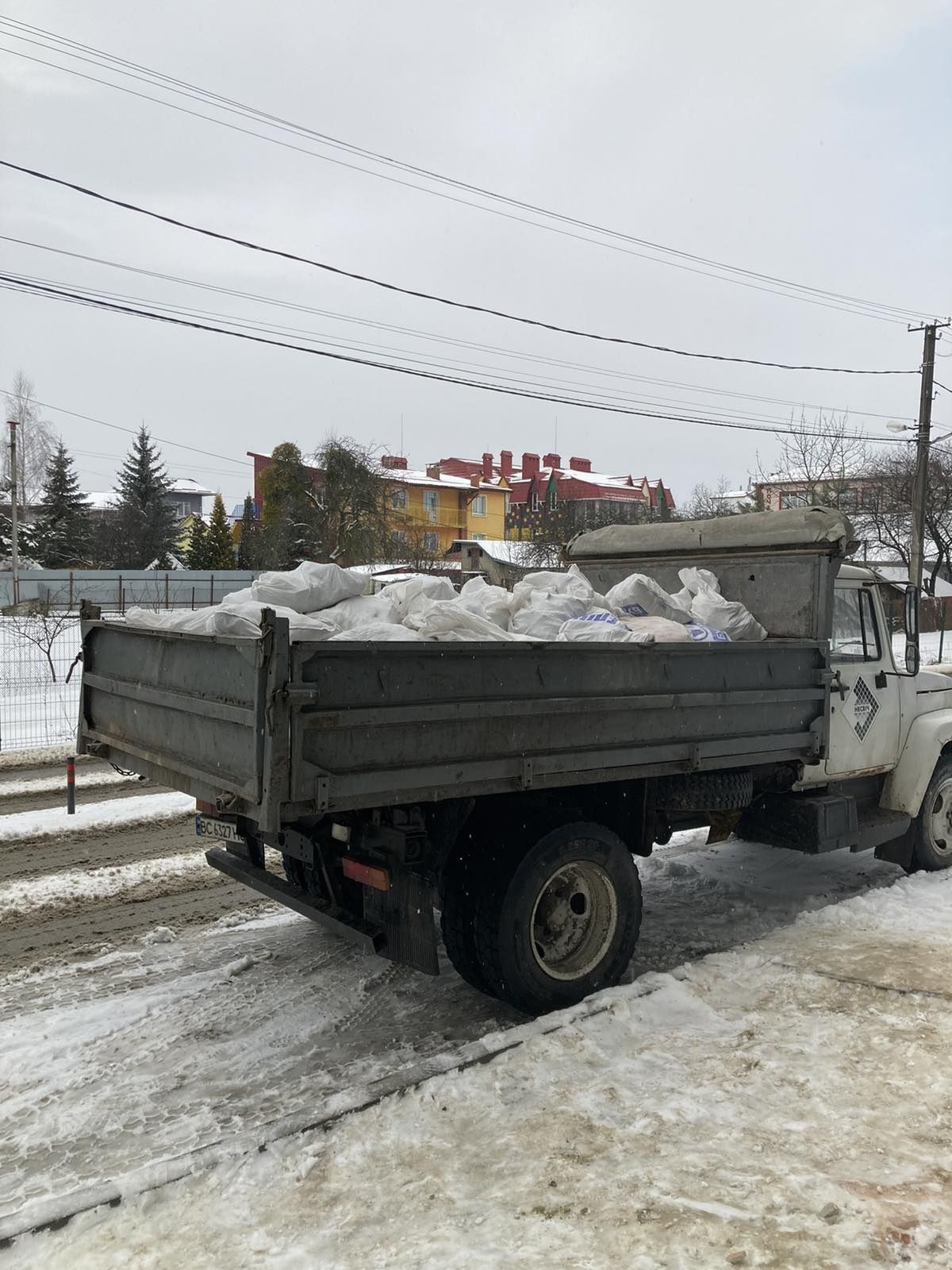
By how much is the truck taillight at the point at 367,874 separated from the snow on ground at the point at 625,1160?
0.83 meters

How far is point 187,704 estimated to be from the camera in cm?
418

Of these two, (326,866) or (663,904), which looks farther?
(663,904)

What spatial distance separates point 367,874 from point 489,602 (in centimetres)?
190

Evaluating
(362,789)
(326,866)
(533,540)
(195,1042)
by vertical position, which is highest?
(533,540)

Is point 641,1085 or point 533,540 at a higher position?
point 533,540

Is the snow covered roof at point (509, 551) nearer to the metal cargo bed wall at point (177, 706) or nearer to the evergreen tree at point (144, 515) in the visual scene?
the evergreen tree at point (144, 515)

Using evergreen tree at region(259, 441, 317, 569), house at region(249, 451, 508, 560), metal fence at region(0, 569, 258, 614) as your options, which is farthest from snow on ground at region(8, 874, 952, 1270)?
house at region(249, 451, 508, 560)

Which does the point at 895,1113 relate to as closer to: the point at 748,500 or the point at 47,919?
the point at 47,919

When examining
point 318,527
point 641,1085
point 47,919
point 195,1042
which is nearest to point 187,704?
point 195,1042

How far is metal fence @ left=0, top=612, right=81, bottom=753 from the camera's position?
14.0 m

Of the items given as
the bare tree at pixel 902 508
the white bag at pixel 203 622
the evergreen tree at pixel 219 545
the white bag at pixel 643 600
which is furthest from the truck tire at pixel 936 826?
the evergreen tree at pixel 219 545

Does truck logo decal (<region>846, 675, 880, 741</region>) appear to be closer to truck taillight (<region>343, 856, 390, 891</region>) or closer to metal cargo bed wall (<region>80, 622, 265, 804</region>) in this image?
truck taillight (<region>343, 856, 390, 891</region>)

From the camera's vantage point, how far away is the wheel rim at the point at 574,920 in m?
4.66

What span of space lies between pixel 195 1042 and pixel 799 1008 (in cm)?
290
